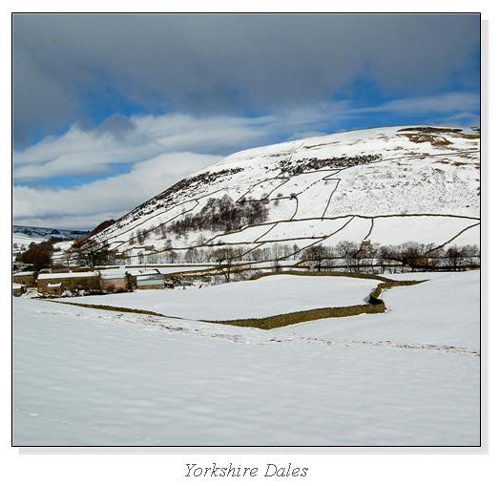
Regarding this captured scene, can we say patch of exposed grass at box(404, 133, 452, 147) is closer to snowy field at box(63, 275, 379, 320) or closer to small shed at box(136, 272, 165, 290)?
small shed at box(136, 272, 165, 290)

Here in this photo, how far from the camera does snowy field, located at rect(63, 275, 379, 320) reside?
3126 cm

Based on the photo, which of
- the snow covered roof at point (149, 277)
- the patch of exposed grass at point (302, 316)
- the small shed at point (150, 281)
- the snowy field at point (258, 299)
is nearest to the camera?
the patch of exposed grass at point (302, 316)

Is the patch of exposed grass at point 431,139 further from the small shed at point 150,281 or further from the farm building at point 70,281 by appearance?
the farm building at point 70,281

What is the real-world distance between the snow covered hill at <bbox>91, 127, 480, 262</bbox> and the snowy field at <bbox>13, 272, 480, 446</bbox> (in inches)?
2465

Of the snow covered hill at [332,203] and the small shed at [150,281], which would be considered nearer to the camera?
the small shed at [150,281]

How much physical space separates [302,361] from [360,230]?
3670 inches

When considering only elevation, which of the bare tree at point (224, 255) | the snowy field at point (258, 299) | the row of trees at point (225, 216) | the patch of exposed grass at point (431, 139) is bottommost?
the snowy field at point (258, 299)

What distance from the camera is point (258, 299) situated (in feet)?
122

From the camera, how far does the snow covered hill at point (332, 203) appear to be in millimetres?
98062

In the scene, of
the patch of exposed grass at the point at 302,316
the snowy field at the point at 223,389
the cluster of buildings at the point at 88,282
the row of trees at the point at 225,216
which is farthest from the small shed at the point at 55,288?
the row of trees at the point at 225,216

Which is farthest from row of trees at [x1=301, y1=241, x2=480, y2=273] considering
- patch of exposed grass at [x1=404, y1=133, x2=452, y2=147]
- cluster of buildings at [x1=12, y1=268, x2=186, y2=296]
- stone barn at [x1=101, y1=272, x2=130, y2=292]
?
patch of exposed grass at [x1=404, y1=133, x2=452, y2=147]

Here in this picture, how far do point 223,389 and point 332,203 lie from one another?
121289mm

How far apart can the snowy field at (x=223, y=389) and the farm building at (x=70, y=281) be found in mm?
45245

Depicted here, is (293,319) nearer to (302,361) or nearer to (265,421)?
(302,361)
